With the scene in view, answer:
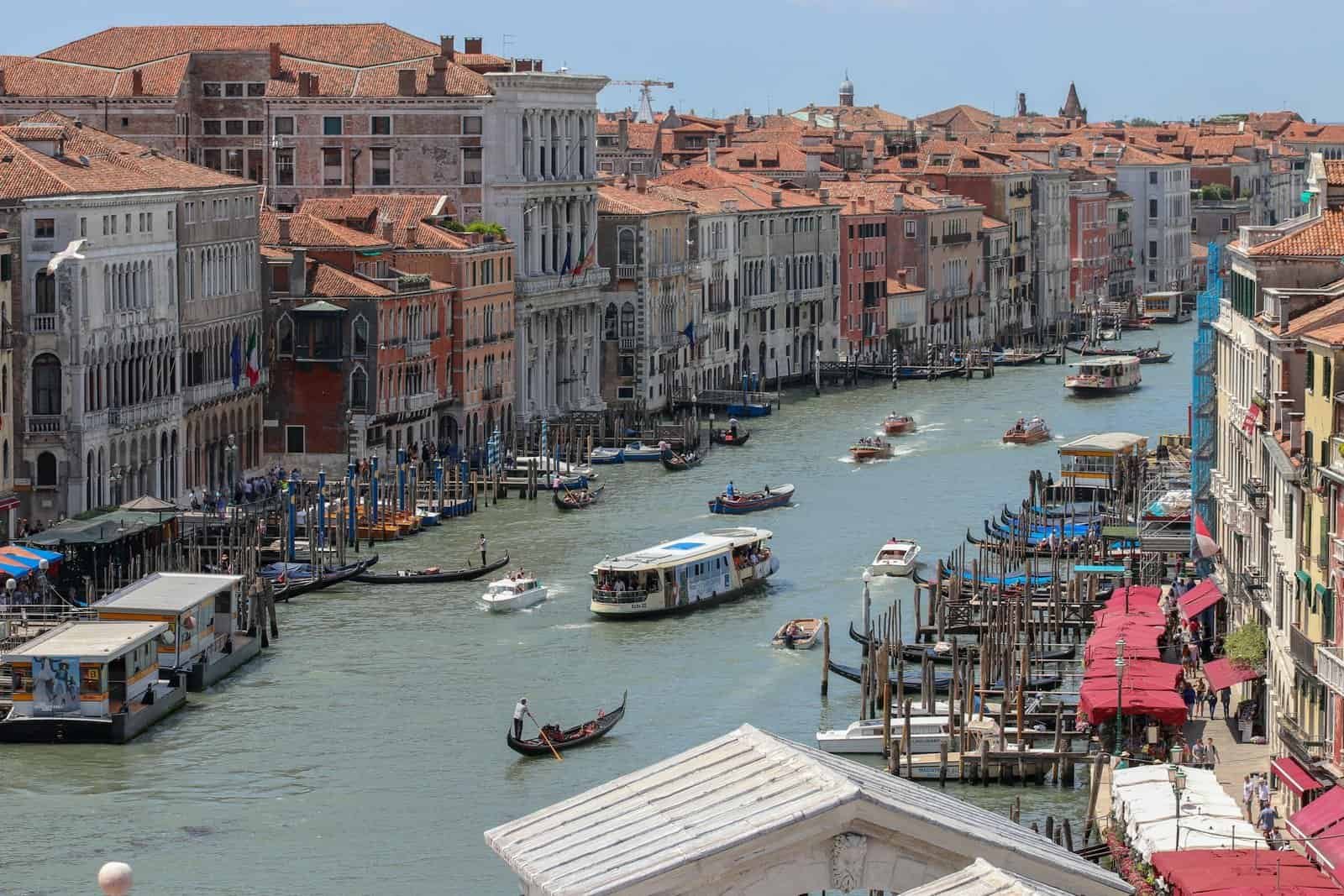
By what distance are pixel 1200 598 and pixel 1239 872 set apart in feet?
43.2

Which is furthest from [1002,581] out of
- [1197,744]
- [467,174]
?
[467,174]

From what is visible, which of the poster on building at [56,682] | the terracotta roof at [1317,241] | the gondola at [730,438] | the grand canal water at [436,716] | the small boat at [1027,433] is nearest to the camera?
the grand canal water at [436,716]

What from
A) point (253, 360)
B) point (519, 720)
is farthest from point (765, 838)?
point (253, 360)

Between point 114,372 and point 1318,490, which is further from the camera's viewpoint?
point 114,372

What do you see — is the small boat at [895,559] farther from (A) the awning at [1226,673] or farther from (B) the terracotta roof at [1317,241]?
(B) the terracotta roof at [1317,241]

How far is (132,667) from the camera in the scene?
32.0 meters

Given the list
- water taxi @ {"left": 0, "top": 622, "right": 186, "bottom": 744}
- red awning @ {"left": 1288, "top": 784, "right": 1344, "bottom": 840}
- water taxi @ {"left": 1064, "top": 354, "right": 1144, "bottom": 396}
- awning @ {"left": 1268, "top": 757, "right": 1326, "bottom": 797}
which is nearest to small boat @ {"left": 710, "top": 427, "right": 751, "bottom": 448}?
water taxi @ {"left": 1064, "top": 354, "right": 1144, "bottom": 396}

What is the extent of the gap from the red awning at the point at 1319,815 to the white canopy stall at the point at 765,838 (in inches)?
316

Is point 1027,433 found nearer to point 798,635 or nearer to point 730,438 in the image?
point 730,438

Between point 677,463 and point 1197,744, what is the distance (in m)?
28.1

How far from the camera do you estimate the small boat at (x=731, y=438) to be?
60938 mm

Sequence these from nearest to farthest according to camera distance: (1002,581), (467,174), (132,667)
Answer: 1. (132,667)
2. (1002,581)
3. (467,174)

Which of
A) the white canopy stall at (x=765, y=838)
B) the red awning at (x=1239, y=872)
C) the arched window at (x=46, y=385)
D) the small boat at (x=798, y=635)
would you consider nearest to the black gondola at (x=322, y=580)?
the arched window at (x=46, y=385)

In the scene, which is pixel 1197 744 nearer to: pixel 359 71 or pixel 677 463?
pixel 677 463
